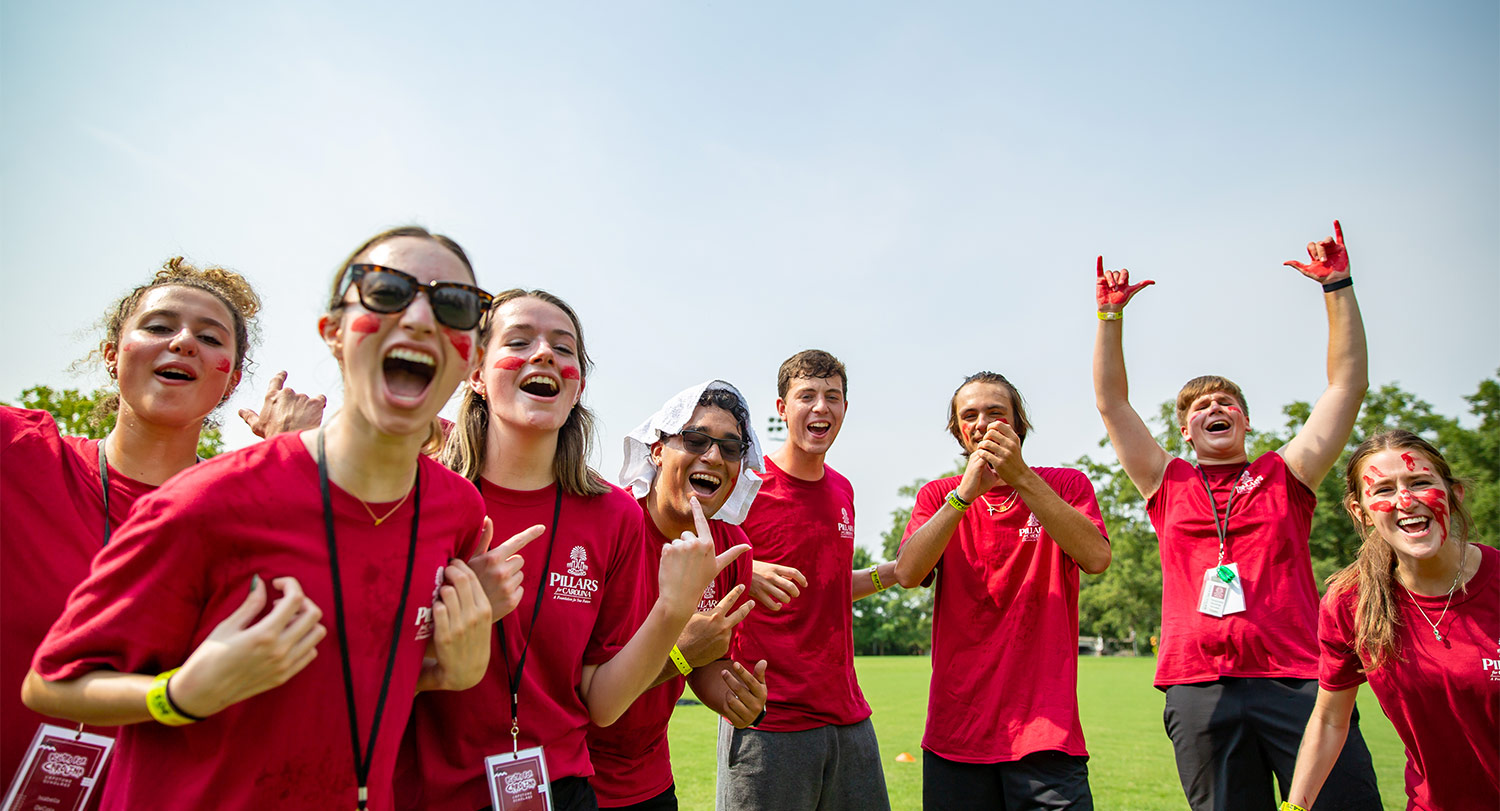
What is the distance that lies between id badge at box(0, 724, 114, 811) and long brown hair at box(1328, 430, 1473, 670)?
521 centimetres

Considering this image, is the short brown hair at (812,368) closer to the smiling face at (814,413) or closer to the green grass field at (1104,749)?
the smiling face at (814,413)

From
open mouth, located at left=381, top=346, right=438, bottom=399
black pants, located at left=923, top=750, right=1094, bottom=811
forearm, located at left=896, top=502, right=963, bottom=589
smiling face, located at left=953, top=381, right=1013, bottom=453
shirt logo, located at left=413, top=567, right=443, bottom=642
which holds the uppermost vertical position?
smiling face, located at left=953, top=381, right=1013, bottom=453

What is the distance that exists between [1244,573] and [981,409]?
6.12ft

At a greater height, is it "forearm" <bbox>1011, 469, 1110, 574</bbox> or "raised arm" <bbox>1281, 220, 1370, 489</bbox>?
"raised arm" <bbox>1281, 220, 1370, 489</bbox>

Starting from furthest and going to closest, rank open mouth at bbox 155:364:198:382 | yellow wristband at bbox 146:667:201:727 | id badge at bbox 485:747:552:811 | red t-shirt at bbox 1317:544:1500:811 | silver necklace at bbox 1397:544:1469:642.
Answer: silver necklace at bbox 1397:544:1469:642
red t-shirt at bbox 1317:544:1500:811
open mouth at bbox 155:364:198:382
id badge at bbox 485:747:552:811
yellow wristband at bbox 146:667:201:727

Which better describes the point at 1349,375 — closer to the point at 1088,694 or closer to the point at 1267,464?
the point at 1267,464

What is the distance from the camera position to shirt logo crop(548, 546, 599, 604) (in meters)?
3.43

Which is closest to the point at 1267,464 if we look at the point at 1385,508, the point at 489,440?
the point at 1385,508

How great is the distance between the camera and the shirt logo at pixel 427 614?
2.55 meters

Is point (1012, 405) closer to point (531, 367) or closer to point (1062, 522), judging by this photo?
point (1062, 522)

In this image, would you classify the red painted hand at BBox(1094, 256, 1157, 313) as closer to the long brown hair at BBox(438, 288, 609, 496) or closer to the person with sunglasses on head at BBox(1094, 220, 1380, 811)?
the person with sunglasses on head at BBox(1094, 220, 1380, 811)

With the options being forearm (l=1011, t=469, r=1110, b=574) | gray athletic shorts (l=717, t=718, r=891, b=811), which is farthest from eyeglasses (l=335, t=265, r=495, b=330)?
forearm (l=1011, t=469, r=1110, b=574)

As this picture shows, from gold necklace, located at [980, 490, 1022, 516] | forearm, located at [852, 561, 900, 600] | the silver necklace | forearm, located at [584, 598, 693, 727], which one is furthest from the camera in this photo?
forearm, located at [852, 561, 900, 600]

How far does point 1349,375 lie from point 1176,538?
1448 mm
